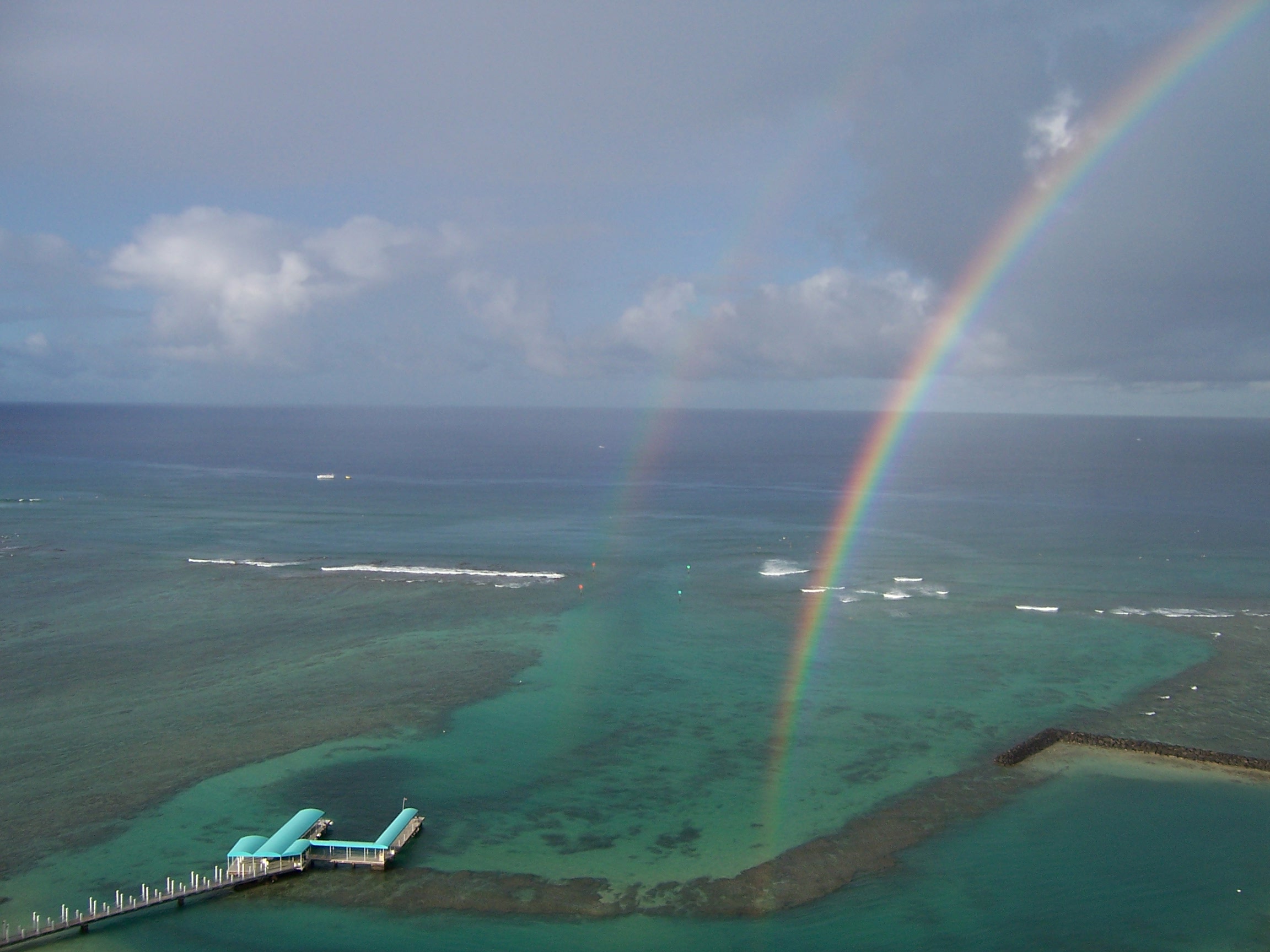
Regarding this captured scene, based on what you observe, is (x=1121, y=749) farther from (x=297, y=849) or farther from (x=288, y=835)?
(x=288, y=835)

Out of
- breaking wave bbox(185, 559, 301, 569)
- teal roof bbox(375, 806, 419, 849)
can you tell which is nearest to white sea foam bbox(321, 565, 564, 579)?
breaking wave bbox(185, 559, 301, 569)

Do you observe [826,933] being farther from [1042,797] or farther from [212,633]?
[212,633]

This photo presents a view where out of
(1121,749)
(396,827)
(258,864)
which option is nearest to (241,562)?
(396,827)

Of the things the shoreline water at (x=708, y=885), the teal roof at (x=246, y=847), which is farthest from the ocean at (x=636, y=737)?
the teal roof at (x=246, y=847)

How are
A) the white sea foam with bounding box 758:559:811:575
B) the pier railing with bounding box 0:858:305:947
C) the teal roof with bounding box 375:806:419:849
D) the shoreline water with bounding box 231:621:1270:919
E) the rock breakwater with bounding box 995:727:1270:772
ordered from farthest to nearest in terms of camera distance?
the white sea foam with bounding box 758:559:811:575 < the rock breakwater with bounding box 995:727:1270:772 < the teal roof with bounding box 375:806:419:849 < the shoreline water with bounding box 231:621:1270:919 < the pier railing with bounding box 0:858:305:947

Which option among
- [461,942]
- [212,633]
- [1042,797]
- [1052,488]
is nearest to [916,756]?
[1042,797]

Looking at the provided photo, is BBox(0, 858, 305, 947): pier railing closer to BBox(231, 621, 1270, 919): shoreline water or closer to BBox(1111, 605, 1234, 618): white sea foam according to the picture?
BBox(231, 621, 1270, 919): shoreline water
